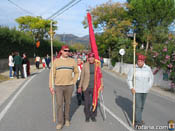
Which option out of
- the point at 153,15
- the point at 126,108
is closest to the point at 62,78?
the point at 126,108

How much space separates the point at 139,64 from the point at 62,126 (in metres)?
2.42

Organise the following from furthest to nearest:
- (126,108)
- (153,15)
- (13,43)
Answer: (153,15), (13,43), (126,108)

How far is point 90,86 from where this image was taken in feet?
17.1

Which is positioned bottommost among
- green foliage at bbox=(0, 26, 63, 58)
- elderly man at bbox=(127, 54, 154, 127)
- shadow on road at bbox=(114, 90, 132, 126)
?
shadow on road at bbox=(114, 90, 132, 126)

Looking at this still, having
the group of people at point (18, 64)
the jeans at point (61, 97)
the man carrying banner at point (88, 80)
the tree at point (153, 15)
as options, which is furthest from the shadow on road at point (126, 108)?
the tree at point (153, 15)

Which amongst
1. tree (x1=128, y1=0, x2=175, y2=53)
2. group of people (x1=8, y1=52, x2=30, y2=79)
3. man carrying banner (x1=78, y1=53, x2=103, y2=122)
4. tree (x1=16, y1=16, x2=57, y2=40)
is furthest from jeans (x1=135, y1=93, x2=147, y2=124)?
tree (x1=16, y1=16, x2=57, y2=40)

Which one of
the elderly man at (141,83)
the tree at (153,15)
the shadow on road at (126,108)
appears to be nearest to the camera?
the elderly man at (141,83)

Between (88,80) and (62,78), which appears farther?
(88,80)

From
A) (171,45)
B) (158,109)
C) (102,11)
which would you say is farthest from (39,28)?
(158,109)

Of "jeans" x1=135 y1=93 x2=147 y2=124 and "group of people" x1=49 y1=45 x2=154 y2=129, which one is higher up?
"group of people" x1=49 y1=45 x2=154 y2=129

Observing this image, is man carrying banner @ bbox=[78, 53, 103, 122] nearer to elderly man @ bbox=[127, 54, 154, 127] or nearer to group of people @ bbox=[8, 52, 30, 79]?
elderly man @ bbox=[127, 54, 154, 127]

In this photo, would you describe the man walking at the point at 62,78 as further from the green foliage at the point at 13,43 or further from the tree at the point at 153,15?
the tree at the point at 153,15

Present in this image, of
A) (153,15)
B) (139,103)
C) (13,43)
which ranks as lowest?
(139,103)

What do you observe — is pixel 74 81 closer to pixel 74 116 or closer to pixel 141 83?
pixel 74 116
